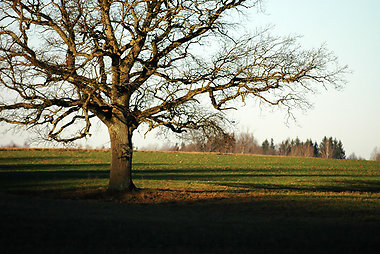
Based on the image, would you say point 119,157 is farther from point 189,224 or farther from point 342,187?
point 342,187

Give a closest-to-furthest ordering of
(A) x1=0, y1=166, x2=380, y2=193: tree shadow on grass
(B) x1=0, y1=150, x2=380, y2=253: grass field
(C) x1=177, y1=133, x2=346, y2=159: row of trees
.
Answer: (B) x1=0, y1=150, x2=380, y2=253: grass field
(A) x1=0, y1=166, x2=380, y2=193: tree shadow on grass
(C) x1=177, y1=133, x2=346, y2=159: row of trees

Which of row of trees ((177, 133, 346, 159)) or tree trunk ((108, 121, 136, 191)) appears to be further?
row of trees ((177, 133, 346, 159))

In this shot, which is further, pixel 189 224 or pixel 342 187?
pixel 342 187

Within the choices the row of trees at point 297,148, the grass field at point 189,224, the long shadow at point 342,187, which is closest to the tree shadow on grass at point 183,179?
the long shadow at point 342,187

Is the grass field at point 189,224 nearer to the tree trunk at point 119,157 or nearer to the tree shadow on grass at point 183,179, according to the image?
the tree trunk at point 119,157

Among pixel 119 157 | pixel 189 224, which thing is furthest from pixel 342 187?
pixel 189 224

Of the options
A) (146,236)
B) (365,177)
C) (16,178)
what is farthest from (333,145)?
(146,236)

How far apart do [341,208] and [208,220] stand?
21.3 feet

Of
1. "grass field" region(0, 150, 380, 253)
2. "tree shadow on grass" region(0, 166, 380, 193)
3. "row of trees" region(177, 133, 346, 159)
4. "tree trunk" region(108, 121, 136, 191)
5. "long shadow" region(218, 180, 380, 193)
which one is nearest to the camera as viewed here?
"grass field" region(0, 150, 380, 253)

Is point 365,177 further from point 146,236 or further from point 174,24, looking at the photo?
point 146,236

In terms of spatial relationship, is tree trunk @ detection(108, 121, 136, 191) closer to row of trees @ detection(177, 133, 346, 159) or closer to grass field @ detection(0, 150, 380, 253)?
grass field @ detection(0, 150, 380, 253)

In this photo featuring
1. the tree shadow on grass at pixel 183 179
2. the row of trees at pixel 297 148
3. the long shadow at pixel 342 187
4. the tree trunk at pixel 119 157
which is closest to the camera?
the tree trunk at pixel 119 157

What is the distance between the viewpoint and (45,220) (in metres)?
11.0

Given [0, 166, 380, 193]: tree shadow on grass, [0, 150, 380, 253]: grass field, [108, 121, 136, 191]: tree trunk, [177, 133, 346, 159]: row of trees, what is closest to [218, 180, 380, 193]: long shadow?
[0, 166, 380, 193]: tree shadow on grass
